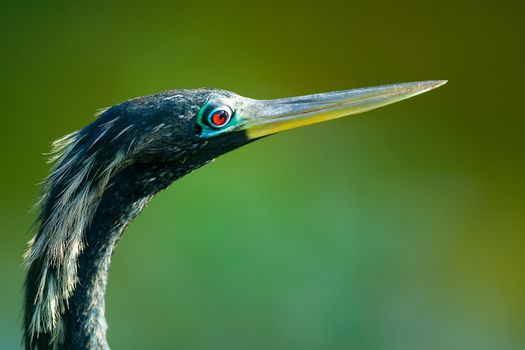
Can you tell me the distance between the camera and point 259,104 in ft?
7.45

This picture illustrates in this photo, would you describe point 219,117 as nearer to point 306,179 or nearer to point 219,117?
point 219,117

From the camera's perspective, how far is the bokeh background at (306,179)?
4.41m

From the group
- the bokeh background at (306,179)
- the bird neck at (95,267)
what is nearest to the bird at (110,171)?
the bird neck at (95,267)

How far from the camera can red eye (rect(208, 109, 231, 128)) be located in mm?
2164

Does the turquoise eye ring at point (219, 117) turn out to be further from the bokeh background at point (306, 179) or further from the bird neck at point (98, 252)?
the bokeh background at point (306, 179)

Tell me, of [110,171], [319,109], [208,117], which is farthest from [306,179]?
[110,171]

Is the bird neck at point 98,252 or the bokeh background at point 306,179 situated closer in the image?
the bird neck at point 98,252

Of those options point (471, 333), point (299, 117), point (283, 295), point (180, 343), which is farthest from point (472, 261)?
point (299, 117)

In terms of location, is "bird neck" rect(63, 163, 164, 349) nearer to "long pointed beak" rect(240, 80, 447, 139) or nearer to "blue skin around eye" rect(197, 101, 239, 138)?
"blue skin around eye" rect(197, 101, 239, 138)

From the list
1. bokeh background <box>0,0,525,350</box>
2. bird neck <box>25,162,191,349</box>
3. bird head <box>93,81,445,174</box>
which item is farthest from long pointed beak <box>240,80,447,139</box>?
bokeh background <box>0,0,525,350</box>

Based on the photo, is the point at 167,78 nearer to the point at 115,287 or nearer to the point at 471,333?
the point at 115,287

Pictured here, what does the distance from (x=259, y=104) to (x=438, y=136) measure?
2.66 m

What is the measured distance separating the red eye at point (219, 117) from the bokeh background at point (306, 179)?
7.65ft

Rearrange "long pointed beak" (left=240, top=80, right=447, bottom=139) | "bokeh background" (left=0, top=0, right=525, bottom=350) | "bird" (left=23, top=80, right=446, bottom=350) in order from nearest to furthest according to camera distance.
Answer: "bird" (left=23, top=80, right=446, bottom=350)
"long pointed beak" (left=240, top=80, right=447, bottom=139)
"bokeh background" (left=0, top=0, right=525, bottom=350)
